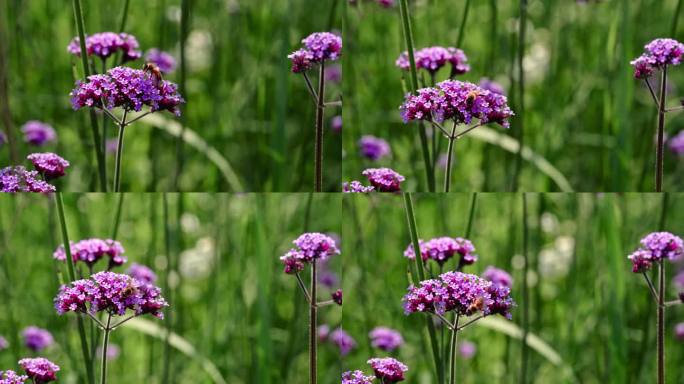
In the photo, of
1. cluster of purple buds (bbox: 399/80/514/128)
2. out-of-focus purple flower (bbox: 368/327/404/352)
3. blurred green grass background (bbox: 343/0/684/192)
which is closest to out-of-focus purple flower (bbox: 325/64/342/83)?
blurred green grass background (bbox: 343/0/684/192)

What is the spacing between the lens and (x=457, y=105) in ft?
3.68

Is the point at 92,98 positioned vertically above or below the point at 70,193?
above

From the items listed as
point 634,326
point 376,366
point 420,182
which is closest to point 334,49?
point 420,182

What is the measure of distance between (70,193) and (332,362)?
0.46m

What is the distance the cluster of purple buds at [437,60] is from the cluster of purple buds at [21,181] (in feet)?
1.74

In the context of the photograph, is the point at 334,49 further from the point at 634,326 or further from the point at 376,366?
the point at 634,326

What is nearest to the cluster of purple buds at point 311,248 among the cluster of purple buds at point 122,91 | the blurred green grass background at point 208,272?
the blurred green grass background at point 208,272

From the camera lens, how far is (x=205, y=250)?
4.50 feet

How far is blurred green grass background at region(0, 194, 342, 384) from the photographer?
1.29m

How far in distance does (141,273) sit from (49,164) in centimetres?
21

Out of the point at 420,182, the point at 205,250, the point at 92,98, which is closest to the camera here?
the point at 92,98

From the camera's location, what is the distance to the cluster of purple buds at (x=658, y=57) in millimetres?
1213

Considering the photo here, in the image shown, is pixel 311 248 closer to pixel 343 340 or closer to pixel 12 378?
pixel 343 340

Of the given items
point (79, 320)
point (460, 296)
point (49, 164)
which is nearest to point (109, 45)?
point (49, 164)
